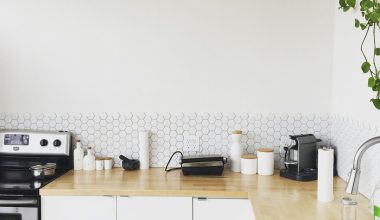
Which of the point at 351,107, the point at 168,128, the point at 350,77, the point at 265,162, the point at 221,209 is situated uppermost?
the point at 350,77

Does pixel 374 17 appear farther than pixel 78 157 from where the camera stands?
No

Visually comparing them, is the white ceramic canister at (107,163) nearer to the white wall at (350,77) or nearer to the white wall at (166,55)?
the white wall at (166,55)

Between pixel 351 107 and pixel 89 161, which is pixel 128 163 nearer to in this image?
pixel 89 161

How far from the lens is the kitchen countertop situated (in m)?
2.20

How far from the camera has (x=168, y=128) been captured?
3256 millimetres

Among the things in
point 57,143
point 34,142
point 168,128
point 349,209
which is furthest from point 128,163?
point 349,209

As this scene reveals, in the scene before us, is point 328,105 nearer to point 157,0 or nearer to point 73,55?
point 157,0

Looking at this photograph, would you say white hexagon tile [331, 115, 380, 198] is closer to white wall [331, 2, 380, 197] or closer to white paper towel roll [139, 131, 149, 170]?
white wall [331, 2, 380, 197]

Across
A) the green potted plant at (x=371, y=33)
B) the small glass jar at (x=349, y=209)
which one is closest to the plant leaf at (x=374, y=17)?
the green potted plant at (x=371, y=33)

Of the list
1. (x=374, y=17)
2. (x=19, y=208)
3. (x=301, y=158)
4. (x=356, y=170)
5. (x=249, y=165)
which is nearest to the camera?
(x=356, y=170)

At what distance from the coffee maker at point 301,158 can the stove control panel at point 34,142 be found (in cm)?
155

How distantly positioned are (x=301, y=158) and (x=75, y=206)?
1.47m

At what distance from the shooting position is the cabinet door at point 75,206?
2.66 m

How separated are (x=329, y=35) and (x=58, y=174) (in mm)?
2109
